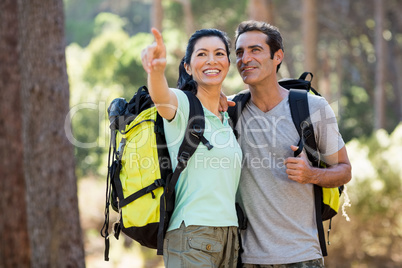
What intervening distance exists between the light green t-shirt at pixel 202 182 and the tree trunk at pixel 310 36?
9227mm

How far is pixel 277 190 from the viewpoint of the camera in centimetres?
336

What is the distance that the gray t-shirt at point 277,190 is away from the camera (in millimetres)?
3254

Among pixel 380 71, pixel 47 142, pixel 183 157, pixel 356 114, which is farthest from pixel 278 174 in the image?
pixel 356 114

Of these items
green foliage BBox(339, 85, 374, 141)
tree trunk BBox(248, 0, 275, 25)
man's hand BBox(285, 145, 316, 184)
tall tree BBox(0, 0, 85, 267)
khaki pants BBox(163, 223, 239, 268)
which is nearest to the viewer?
khaki pants BBox(163, 223, 239, 268)

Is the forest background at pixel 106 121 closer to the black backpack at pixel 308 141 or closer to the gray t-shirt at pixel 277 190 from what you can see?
the black backpack at pixel 308 141

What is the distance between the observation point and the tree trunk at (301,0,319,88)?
1223 centimetres

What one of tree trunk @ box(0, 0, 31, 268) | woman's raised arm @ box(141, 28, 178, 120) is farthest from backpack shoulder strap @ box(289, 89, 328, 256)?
tree trunk @ box(0, 0, 31, 268)

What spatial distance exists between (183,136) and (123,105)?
47cm

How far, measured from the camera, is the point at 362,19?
2308 cm

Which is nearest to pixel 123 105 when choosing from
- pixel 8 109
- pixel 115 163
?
pixel 115 163

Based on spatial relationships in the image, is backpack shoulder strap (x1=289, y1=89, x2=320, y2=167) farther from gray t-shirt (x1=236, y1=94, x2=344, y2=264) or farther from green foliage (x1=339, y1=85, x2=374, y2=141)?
green foliage (x1=339, y1=85, x2=374, y2=141)

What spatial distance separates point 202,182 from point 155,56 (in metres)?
0.72

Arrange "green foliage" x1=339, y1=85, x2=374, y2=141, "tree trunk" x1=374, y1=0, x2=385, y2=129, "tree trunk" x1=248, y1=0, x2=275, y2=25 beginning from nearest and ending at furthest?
1. "tree trunk" x1=248, y1=0, x2=275, y2=25
2. "tree trunk" x1=374, y1=0, x2=385, y2=129
3. "green foliage" x1=339, y1=85, x2=374, y2=141

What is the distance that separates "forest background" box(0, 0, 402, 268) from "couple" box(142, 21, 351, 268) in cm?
111
